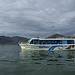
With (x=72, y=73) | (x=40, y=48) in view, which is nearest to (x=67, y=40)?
(x=40, y=48)

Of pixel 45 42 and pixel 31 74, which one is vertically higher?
pixel 45 42

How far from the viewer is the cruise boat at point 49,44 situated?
35.8 meters

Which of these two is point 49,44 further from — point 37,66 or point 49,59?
point 37,66

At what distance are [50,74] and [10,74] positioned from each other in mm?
4067

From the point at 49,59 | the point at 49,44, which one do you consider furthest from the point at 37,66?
the point at 49,44

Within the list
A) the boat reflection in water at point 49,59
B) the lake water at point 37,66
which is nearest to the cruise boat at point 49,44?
the boat reflection in water at point 49,59

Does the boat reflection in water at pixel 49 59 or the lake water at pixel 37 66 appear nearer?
the lake water at pixel 37 66

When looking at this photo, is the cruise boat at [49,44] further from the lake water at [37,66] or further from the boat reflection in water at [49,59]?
the lake water at [37,66]

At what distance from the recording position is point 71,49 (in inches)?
1453

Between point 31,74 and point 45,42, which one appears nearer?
point 31,74

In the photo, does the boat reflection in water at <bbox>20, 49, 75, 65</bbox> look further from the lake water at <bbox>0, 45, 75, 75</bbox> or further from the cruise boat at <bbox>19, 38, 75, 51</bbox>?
the cruise boat at <bbox>19, 38, 75, 51</bbox>

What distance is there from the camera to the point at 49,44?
3609 centimetres

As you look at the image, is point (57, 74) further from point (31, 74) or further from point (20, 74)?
point (20, 74)

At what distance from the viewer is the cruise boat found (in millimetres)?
35844
